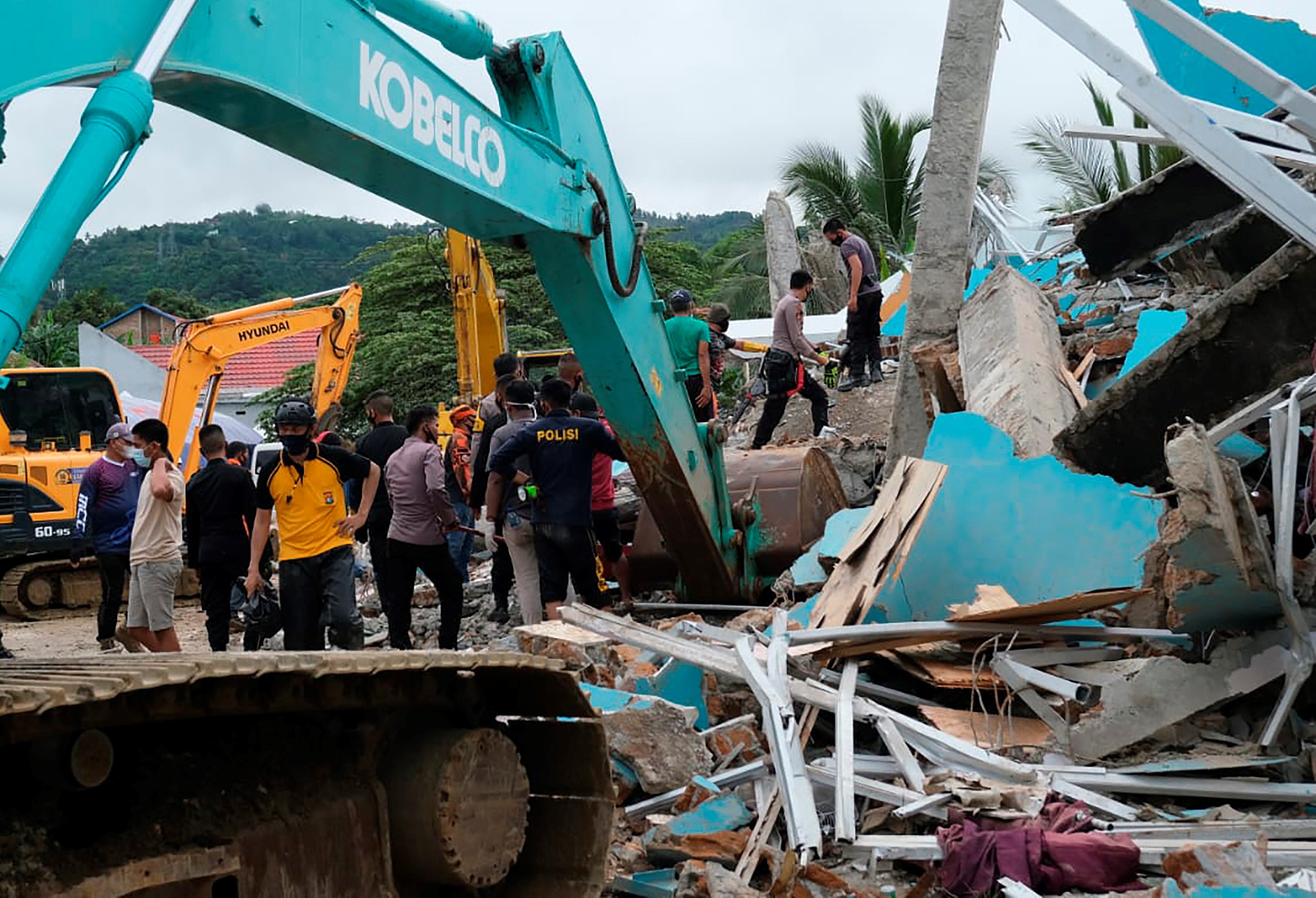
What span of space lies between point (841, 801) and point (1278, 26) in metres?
6.42

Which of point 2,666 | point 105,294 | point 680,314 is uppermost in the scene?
point 105,294

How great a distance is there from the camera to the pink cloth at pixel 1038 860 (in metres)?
3.49

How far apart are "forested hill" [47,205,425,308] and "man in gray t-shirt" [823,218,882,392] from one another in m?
59.7

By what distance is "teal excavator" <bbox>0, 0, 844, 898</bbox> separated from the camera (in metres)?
2.36

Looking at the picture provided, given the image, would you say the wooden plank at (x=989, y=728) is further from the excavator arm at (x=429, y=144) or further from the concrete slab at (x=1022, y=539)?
the excavator arm at (x=429, y=144)

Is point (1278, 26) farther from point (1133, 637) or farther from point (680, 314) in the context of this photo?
point (1133, 637)

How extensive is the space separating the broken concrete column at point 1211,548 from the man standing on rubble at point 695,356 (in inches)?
213

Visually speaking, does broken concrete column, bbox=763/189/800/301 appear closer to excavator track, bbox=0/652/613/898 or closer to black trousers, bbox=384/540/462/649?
black trousers, bbox=384/540/462/649

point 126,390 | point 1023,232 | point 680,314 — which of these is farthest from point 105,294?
point 680,314

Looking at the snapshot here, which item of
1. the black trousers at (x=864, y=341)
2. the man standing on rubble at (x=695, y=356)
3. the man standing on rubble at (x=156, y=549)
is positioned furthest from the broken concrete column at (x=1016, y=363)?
the man standing on rubble at (x=156, y=549)

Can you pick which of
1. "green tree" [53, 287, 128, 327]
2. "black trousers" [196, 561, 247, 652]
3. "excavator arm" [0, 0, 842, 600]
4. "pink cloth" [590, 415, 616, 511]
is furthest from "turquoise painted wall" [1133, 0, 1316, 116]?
"green tree" [53, 287, 128, 327]

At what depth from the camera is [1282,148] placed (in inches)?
209

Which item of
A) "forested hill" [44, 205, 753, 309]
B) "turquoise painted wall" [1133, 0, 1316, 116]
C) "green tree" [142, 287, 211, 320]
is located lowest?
"turquoise painted wall" [1133, 0, 1316, 116]

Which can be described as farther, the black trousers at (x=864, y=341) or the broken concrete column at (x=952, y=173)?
the black trousers at (x=864, y=341)
